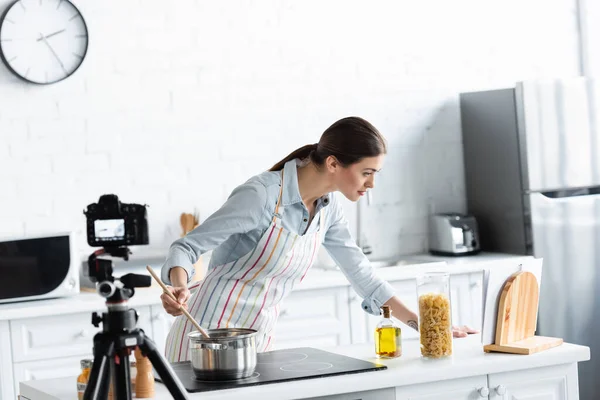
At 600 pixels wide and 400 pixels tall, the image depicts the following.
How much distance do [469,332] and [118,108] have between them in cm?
214

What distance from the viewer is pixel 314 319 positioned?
4.15 metres

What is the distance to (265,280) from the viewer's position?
2.88 meters

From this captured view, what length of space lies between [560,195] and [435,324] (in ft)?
7.71

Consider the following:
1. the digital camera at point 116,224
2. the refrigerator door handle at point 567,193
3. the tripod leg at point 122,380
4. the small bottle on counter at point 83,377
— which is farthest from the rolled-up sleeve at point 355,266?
the refrigerator door handle at point 567,193

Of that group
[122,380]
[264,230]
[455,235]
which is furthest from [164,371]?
[455,235]

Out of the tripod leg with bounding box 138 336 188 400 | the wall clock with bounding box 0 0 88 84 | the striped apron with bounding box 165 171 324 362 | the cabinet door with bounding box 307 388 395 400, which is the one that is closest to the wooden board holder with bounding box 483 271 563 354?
the cabinet door with bounding box 307 388 395 400

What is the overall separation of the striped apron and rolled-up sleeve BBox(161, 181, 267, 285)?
0.34 feet

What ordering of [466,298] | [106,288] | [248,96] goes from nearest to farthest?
[106,288], [466,298], [248,96]

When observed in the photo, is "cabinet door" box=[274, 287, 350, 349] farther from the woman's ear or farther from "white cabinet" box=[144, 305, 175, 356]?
the woman's ear

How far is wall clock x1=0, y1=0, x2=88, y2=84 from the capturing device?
13.8 feet

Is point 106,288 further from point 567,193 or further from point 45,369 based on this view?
point 567,193

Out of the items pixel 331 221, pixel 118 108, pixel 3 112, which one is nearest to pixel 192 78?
pixel 118 108

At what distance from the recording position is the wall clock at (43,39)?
4191 millimetres

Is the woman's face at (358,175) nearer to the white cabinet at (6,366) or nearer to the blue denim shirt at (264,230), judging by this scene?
the blue denim shirt at (264,230)
